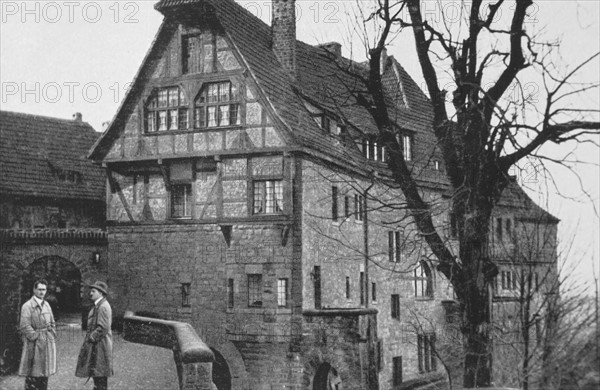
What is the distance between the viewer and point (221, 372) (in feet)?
82.9

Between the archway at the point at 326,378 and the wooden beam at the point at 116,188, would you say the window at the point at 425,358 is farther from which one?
the wooden beam at the point at 116,188

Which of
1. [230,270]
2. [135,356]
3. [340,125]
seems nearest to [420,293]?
[340,125]

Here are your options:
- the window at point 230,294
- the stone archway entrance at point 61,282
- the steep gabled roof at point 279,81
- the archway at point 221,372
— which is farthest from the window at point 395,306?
the stone archway entrance at point 61,282

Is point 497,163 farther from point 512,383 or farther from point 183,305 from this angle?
point 183,305

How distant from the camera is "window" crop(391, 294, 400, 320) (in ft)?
100

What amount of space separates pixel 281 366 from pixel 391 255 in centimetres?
837

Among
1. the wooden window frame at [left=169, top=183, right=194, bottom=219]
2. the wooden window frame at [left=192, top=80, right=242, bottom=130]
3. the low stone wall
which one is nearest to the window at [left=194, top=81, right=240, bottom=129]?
the wooden window frame at [left=192, top=80, right=242, bottom=130]

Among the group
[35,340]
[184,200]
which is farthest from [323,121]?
[35,340]

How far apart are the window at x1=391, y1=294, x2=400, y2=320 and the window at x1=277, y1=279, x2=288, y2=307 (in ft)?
25.7

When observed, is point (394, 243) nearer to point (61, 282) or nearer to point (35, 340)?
point (61, 282)

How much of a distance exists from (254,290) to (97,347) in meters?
12.5

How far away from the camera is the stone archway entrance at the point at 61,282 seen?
2991 cm

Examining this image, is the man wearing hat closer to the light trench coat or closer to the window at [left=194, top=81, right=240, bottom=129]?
the light trench coat

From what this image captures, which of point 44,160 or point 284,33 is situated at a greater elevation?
point 284,33
